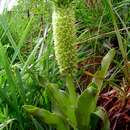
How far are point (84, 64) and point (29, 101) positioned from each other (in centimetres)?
30

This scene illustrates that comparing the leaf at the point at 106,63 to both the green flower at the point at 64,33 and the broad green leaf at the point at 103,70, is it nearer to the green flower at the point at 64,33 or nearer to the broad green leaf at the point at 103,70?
the broad green leaf at the point at 103,70

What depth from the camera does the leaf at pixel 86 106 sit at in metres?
0.96

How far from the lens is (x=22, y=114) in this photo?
1156 mm

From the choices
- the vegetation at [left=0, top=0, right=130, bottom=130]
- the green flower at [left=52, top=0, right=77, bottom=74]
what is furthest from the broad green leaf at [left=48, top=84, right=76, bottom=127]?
the green flower at [left=52, top=0, right=77, bottom=74]

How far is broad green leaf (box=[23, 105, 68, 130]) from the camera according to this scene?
98 cm

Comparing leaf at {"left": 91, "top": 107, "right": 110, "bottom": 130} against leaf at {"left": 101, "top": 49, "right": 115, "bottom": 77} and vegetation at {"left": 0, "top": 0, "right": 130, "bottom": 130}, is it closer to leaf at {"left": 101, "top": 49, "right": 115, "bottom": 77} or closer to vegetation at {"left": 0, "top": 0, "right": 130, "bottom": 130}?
vegetation at {"left": 0, "top": 0, "right": 130, "bottom": 130}

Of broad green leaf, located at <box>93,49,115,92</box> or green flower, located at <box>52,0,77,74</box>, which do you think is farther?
broad green leaf, located at <box>93,49,115,92</box>

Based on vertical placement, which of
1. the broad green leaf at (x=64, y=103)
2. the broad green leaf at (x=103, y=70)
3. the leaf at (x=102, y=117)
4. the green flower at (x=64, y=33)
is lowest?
the leaf at (x=102, y=117)

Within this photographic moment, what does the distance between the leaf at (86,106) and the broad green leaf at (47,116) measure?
5cm

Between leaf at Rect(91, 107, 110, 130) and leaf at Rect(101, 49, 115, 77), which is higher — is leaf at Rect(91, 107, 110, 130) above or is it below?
below

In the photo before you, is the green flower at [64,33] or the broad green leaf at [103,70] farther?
the broad green leaf at [103,70]

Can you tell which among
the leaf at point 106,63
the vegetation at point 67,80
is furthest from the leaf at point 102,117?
the leaf at point 106,63

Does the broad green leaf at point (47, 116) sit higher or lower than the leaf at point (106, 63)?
lower

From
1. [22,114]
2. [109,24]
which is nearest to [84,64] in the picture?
[109,24]
